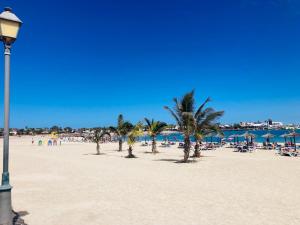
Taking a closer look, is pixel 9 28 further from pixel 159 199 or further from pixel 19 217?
pixel 159 199

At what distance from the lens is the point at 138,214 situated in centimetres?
736

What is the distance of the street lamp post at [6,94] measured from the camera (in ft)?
15.8

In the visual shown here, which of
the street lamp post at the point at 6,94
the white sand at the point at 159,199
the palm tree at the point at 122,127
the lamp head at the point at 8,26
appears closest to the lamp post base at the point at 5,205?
the street lamp post at the point at 6,94

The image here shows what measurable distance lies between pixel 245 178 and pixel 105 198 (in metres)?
7.02

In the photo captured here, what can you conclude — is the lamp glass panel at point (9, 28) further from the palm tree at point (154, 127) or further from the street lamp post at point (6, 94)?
the palm tree at point (154, 127)

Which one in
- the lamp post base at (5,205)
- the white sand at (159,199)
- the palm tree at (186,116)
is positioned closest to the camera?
the lamp post base at (5,205)

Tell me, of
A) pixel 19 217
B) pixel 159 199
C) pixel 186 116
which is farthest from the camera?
pixel 186 116

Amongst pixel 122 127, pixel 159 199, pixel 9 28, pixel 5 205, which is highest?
pixel 9 28

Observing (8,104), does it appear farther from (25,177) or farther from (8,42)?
(25,177)

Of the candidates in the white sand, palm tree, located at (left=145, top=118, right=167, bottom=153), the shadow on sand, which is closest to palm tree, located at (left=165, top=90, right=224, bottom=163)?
the white sand

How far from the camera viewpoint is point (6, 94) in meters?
4.96

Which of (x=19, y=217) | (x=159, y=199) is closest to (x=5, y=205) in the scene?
(x=19, y=217)

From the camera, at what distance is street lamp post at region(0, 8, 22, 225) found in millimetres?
4824

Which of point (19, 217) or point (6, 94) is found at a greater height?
point (6, 94)
